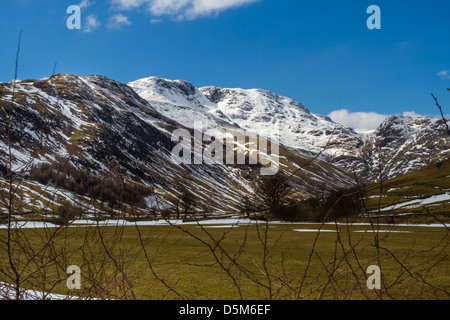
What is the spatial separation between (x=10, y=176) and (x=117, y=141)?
200289mm

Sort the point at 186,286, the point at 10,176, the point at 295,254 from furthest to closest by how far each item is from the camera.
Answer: the point at 295,254 → the point at 186,286 → the point at 10,176

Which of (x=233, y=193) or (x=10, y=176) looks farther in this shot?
(x=233, y=193)

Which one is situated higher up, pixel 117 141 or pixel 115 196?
pixel 117 141

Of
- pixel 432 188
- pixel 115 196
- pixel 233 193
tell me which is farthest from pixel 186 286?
pixel 233 193

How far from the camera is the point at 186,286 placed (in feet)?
31.8

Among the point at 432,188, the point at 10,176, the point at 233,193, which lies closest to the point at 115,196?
the point at 10,176

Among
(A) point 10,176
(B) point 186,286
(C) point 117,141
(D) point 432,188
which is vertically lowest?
(B) point 186,286
